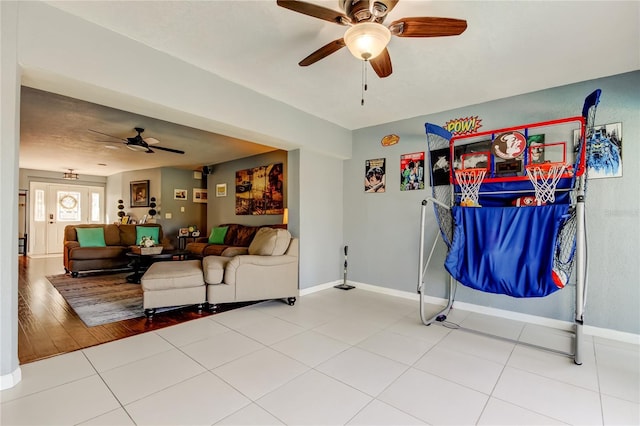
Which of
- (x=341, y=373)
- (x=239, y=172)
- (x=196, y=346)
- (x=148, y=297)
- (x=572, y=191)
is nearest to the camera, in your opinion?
(x=341, y=373)

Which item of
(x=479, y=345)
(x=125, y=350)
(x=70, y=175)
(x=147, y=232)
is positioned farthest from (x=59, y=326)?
(x=70, y=175)

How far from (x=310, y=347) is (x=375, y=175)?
303 centimetres

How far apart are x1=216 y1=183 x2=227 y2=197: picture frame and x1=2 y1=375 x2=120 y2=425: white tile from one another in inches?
233

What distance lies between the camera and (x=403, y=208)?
4535 mm

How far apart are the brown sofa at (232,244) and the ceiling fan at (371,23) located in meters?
4.38

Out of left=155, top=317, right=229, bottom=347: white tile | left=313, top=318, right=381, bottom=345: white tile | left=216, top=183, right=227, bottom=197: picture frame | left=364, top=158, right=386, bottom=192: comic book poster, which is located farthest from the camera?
left=216, top=183, right=227, bottom=197: picture frame

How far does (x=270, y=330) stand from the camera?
3.11 meters

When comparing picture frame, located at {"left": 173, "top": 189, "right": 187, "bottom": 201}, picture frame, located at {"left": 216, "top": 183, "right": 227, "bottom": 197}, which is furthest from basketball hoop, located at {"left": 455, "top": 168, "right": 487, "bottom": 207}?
picture frame, located at {"left": 173, "top": 189, "right": 187, "bottom": 201}

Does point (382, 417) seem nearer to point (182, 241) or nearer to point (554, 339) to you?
point (554, 339)

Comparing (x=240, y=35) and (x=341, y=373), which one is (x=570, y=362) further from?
(x=240, y=35)

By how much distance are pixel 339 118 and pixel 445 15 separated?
2469 millimetres

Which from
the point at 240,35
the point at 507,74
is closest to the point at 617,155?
the point at 507,74

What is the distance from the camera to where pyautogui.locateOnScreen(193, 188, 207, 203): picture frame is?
893 cm

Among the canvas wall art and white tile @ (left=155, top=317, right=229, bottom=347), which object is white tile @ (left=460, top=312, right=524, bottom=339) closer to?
white tile @ (left=155, top=317, right=229, bottom=347)
